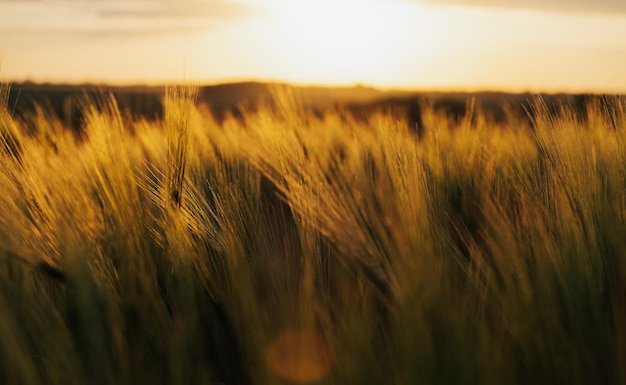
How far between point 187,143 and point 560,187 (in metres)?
1.26

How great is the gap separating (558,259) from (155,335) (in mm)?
1103

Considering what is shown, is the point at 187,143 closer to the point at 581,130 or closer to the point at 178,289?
the point at 178,289

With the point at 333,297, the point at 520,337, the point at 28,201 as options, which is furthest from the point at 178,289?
the point at 520,337

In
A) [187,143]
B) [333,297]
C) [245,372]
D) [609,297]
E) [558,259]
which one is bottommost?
[245,372]

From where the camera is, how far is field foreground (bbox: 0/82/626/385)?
1.53 m

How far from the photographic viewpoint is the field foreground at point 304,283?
5.01 ft

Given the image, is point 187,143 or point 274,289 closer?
point 274,289

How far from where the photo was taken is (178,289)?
2039 millimetres

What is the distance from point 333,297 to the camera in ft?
7.27

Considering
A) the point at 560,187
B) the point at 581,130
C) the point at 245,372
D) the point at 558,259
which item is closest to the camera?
the point at 558,259

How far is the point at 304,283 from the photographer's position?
1494 mm

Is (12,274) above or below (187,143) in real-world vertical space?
below

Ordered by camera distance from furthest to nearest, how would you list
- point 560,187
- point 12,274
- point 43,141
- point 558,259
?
point 43,141, point 560,187, point 12,274, point 558,259

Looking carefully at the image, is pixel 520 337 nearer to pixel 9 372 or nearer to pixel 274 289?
pixel 274 289
